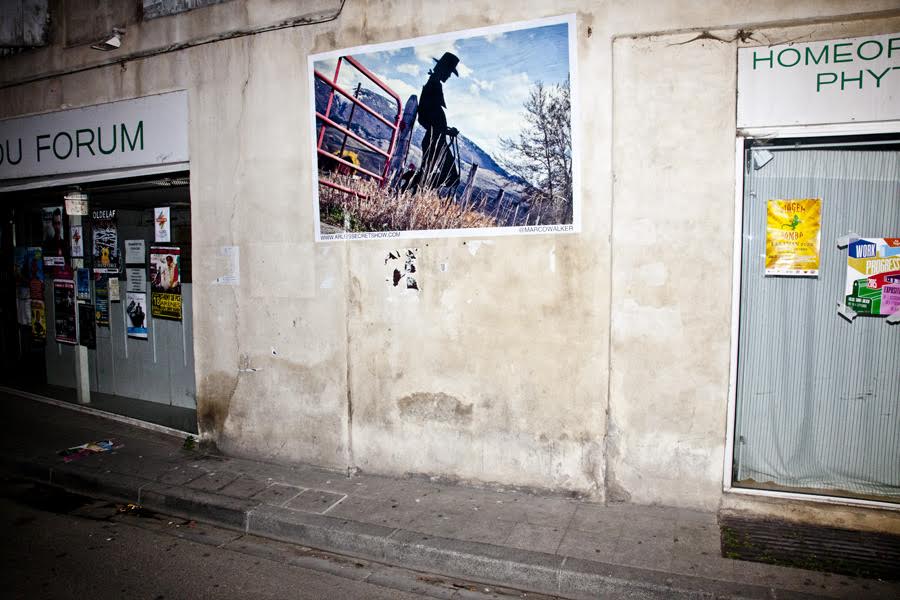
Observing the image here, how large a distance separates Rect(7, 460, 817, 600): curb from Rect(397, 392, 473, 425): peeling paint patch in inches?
47.8

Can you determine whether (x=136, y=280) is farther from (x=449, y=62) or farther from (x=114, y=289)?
(x=449, y=62)

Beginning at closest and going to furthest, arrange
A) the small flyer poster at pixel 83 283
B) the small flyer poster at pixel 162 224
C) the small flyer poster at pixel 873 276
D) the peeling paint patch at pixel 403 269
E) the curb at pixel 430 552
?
1. the curb at pixel 430 552
2. the small flyer poster at pixel 873 276
3. the peeling paint patch at pixel 403 269
4. the small flyer poster at pixel 162 224
5. the small flyer poster at pixel 83 283

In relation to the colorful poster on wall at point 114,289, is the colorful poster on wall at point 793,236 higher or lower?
higher

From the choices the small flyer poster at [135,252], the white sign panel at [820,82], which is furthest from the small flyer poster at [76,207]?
the white sign panel at [820,82]

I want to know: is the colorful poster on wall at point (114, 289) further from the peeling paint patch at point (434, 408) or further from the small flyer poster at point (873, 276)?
the small flyer poster at point (873, 276)

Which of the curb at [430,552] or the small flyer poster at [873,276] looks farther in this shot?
the small flyer poster at [873,276]

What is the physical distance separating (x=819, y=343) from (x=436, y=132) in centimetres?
378

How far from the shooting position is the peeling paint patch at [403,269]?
18.5ft

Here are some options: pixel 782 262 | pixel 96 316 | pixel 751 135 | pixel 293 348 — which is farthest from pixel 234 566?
pixel 96 316

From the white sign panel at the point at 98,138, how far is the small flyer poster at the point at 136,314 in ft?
6.45

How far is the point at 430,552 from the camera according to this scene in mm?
4395

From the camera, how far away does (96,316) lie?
909 centimetres

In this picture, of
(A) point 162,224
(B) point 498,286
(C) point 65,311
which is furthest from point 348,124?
(C) point 65,311

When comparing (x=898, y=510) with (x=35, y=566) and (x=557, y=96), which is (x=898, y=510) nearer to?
(x=557, y=96)
